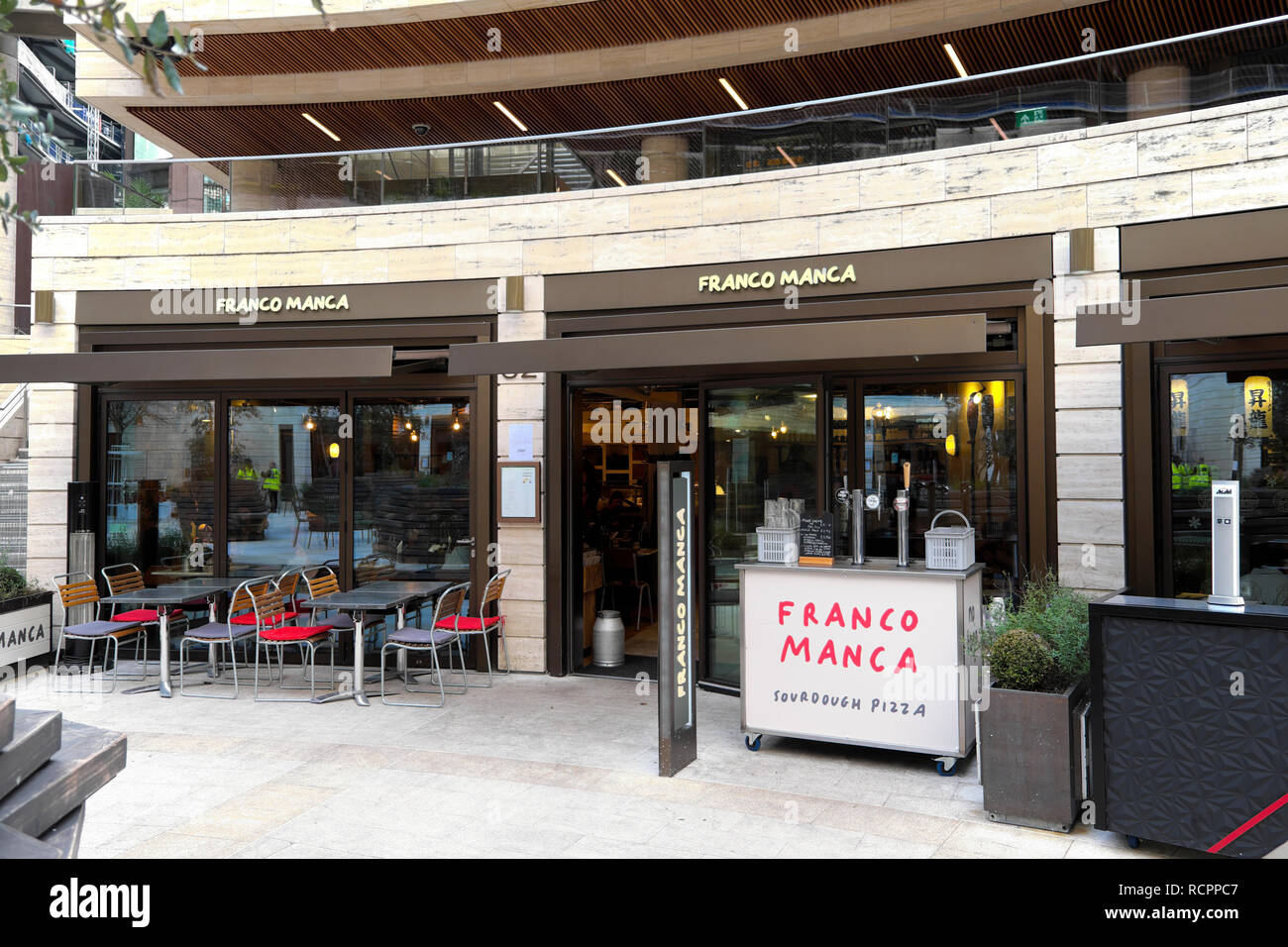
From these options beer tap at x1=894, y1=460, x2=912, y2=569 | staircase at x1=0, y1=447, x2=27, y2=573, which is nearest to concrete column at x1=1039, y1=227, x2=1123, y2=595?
beer tap at x1=894, y1=460, x2=912, y2=569

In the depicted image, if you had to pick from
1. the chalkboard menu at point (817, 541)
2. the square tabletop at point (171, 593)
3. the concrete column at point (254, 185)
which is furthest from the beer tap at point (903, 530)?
the concrete column at point (254, 185)

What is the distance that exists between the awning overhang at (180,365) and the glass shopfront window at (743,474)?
3.06 m

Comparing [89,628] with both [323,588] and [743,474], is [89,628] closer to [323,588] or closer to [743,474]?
[323,588]

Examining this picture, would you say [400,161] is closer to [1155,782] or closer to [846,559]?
[846,559]

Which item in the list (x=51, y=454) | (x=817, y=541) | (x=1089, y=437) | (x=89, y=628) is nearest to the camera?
(x=817, y=541)

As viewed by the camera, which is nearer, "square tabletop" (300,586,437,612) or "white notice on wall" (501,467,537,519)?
"square tabletop" (300,586,437,612)

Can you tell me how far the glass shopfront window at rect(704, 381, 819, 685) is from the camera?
7879 mm

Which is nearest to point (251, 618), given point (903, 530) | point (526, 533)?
point (526, 533)

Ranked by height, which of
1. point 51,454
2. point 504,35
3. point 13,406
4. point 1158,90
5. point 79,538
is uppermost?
point 504,35

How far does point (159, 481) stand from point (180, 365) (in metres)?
2.68

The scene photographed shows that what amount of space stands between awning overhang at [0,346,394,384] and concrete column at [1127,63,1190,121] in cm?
597

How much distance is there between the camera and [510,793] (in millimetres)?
5441

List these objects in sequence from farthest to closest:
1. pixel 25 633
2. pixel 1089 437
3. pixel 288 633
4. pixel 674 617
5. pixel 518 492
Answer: pixel 25 633
pixel 518 492
pixel 288 633
pixel 1089 437
pixel 674 617

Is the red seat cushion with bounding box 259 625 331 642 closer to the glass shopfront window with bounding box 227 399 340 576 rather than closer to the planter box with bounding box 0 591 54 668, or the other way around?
the glass shopfront window with bounding box 227 399 340 576
